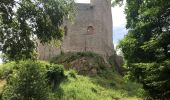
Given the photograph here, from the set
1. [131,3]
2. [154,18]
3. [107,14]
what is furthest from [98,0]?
[154,18]

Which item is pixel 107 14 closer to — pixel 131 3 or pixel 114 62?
→ pixel 114 62

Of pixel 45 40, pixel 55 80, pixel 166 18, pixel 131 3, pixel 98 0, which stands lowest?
pixel 55 80

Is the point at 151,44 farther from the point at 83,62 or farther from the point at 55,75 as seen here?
the point at 83,62

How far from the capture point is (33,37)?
45.3ft

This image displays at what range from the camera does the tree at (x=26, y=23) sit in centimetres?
1330

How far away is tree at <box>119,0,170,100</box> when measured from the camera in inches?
520

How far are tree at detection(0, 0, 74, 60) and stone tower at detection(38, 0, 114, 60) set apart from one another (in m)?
24.4

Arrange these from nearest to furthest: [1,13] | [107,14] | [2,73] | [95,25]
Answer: [1,13]
[2,73]
[95,25]
[107,14]

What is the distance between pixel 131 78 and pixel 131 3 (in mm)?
4277

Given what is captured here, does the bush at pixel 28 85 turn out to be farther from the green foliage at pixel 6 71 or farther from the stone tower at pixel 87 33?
the stone tower at pixel 87 33

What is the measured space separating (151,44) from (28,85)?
11.0 meters

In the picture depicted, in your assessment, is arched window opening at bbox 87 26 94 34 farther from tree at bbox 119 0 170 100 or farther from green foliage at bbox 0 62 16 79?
tree at bbox 119 0 170 100

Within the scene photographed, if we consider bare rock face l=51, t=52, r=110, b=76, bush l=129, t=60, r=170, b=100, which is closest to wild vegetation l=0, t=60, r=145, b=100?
bare rock face l=51, t=52, r=110, b=76

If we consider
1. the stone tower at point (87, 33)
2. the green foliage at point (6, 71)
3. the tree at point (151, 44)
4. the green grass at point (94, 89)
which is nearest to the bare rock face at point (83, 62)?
the green grass at point (94, 89)
